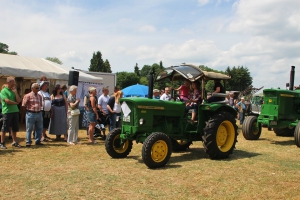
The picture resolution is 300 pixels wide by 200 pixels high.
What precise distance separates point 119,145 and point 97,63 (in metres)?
67.4

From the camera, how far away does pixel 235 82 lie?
70125 millimetres

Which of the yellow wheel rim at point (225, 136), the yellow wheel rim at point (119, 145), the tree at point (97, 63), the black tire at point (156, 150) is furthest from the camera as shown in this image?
the tree at point (97, 63)

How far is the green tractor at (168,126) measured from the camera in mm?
5988

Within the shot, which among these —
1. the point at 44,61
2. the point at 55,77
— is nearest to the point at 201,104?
the point at 55,77

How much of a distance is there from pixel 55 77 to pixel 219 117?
329 inches

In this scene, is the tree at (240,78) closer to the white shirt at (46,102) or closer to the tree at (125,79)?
the tree at (125,79)

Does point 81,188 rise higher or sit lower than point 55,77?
lower

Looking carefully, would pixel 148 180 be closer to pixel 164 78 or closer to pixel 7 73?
pixel 164 78

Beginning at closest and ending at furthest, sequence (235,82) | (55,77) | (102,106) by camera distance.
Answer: (102,106)
(55,77)
(235,82)

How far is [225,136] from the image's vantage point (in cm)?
730

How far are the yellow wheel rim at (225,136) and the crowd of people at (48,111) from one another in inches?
95.7

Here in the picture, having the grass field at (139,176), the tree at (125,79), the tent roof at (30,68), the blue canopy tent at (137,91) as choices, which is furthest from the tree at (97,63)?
the grass field at (139,176)

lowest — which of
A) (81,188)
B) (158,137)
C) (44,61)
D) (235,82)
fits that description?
(81,188)

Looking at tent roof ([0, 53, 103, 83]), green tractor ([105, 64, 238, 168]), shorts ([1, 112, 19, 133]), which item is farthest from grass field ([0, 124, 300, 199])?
tent roof ([0, 53, 103, 83])
